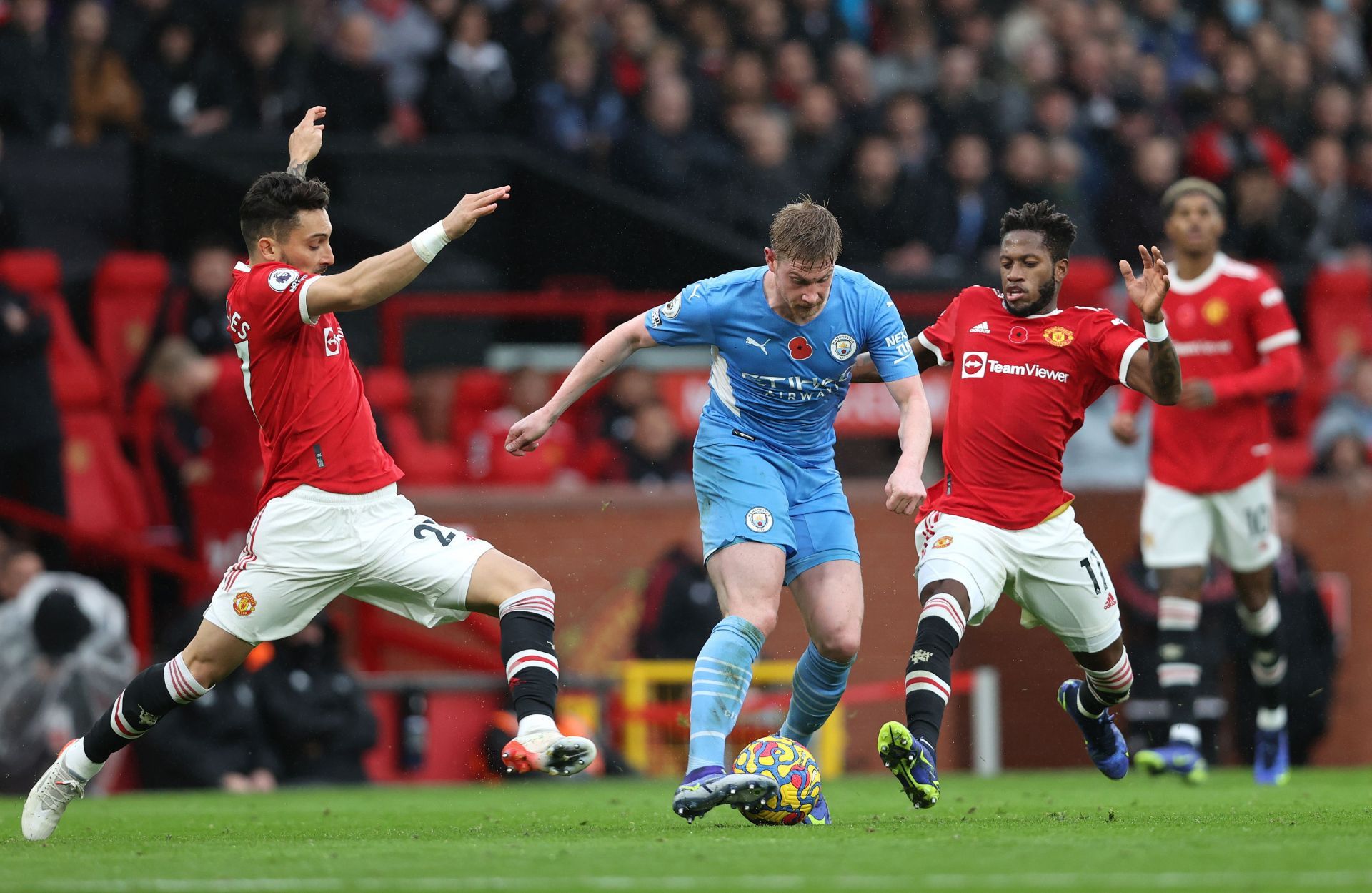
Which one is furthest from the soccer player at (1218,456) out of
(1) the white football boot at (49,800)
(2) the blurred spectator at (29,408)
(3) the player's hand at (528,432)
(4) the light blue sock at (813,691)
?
(2) the blurred spectator at (29,408)

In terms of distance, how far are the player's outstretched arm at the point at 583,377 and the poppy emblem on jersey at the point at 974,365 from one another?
1412mm

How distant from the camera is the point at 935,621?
8273 mm

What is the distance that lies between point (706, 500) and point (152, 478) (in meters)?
7.03

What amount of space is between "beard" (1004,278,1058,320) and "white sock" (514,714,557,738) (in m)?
2.79

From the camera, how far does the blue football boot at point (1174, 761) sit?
10.8 m

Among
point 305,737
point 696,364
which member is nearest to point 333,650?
point 305,737

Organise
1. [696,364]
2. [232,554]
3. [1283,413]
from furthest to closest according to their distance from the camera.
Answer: [1283,413]
[696,364]
[232,554]

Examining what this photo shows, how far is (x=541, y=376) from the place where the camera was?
14578mm

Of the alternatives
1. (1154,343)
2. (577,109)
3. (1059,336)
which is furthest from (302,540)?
(577,109)

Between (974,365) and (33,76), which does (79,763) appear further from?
(33,76)

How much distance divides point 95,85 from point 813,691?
9.05 meters

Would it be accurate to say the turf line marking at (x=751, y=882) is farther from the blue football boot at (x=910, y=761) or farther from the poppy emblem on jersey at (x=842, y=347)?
the poppy emblem on jersey at (x=842, y=347)

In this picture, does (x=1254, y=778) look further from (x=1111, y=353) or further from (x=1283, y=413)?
(x=1283, y=413)

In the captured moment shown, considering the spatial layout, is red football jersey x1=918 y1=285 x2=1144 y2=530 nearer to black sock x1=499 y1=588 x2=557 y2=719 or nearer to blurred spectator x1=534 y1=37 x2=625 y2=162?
black sock x1=499 y1=588 x2=557 y2=719
